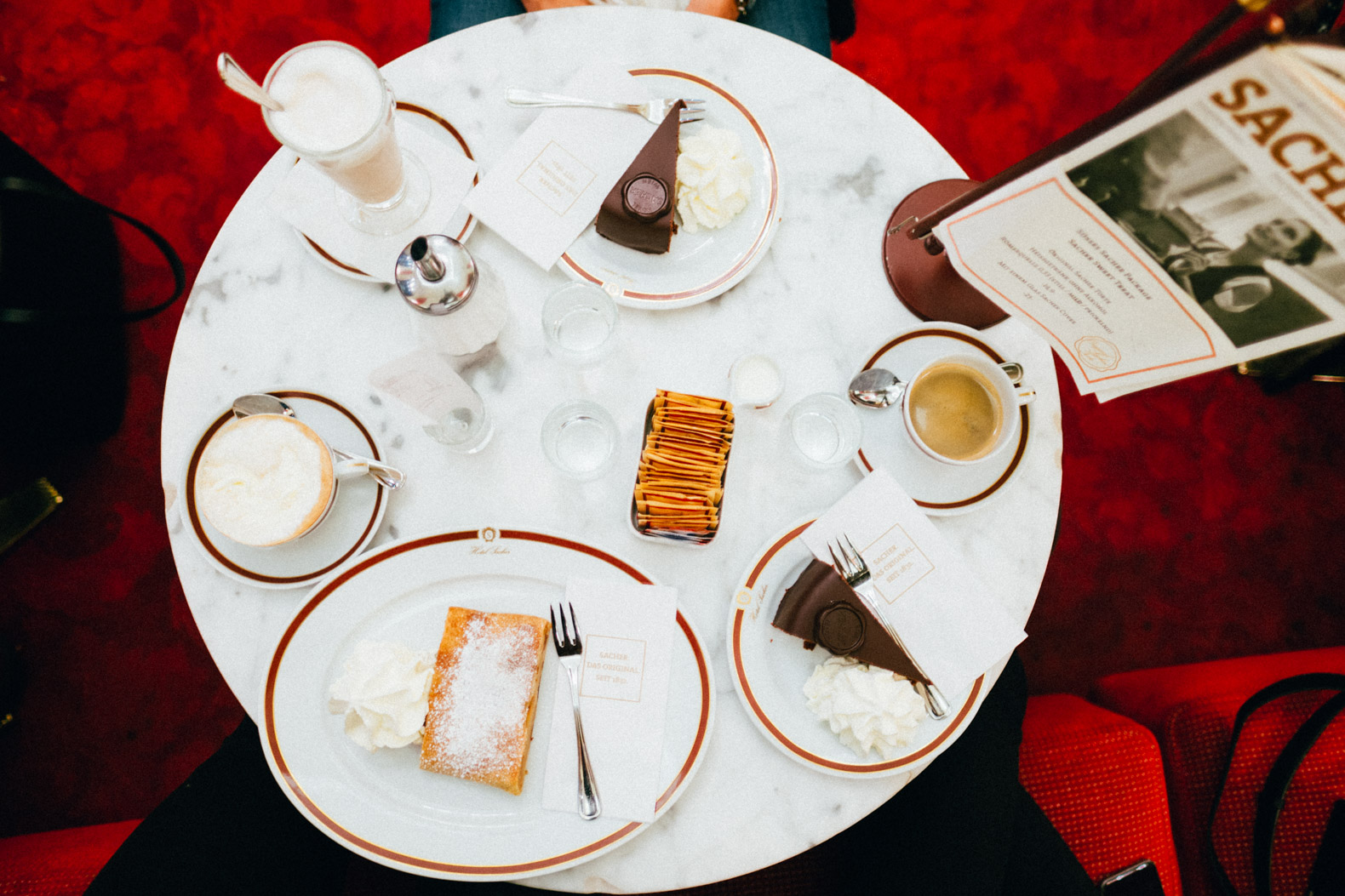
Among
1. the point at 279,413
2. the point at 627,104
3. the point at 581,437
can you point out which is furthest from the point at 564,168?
the point at 279,413

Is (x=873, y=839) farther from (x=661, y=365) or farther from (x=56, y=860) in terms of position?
(x=56, y=860)

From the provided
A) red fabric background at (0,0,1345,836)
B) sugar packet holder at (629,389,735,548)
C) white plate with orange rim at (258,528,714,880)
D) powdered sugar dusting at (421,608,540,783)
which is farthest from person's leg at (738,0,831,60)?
powdered sugar dusting at (421,608,540,783)

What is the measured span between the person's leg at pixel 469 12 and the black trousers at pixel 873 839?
1433 millimetres

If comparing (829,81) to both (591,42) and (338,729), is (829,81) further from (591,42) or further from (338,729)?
(338,729)

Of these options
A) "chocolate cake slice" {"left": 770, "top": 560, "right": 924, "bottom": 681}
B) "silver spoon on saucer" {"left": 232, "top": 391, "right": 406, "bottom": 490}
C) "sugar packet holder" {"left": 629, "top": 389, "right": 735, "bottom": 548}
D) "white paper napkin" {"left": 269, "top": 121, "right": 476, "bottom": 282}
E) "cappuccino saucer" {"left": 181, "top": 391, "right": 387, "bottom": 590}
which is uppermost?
"white paper napkin" {"left": 269, "top": 121, "right": 476, "bottom": 282}

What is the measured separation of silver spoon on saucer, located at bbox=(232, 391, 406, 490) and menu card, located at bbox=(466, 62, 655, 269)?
38cm

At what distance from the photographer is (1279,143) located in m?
0.48

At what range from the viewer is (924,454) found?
3.22 feet

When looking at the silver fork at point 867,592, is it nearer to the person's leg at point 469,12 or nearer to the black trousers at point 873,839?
the black trousers at point 873,839

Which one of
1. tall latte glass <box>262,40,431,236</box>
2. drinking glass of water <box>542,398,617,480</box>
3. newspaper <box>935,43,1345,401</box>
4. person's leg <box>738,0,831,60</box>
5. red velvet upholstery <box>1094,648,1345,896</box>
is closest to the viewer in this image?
newspaper <box>935,43,1345,401</box>

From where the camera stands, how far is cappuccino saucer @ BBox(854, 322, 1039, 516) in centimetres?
99

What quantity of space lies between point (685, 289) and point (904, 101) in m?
1.58

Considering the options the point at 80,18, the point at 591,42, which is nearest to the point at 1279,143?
the point at 591,42

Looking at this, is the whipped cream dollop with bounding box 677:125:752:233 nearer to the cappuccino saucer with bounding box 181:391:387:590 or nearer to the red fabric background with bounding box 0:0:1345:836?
the cappuccino saucer with bounding box 181:391:387:590
